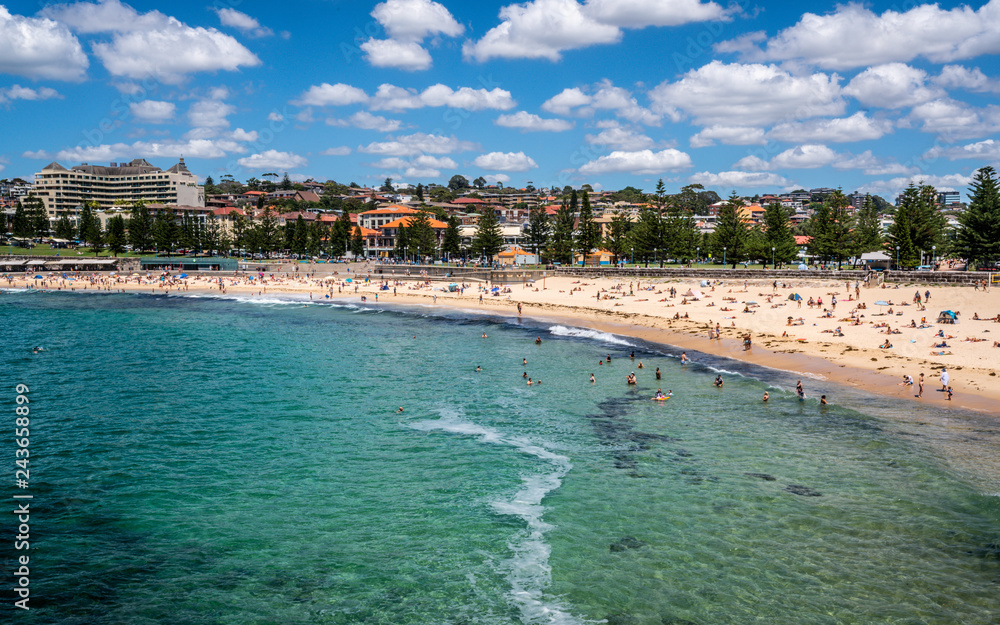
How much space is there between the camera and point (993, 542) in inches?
521

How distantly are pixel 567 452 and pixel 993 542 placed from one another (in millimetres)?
10163

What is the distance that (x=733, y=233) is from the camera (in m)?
71.4

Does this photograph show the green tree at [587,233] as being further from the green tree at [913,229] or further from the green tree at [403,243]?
the green tree at [913,229]

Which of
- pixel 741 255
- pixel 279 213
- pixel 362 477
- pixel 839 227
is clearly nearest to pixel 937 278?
pixel 839 227

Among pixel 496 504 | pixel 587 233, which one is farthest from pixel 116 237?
pixel 496 504

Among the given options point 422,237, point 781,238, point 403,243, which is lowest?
point 781,238

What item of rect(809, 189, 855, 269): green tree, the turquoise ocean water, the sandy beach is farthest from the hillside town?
the turquoise ocean water

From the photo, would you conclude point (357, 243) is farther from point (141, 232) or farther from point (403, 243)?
point (141, 232)

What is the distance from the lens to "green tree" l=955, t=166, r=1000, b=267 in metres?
52.3

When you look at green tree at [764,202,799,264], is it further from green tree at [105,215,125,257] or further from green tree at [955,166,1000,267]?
green tree at [105,215,125,257]

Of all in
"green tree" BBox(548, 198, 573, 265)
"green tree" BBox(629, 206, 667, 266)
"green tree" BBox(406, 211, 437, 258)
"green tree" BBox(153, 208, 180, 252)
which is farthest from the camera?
"green tree" BBox(153, 208, 180, 252)

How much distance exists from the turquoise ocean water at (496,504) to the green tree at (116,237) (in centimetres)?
8708

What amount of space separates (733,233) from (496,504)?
63398mm

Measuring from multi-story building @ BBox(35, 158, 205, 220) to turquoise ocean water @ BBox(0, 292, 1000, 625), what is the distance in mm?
137202
